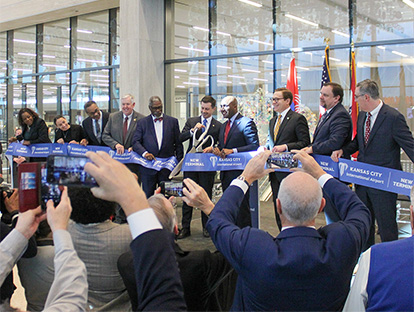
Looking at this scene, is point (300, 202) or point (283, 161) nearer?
point (300, 202)

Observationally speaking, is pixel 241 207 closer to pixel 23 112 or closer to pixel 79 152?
pixel 79 152

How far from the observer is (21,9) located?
12562 millimetres

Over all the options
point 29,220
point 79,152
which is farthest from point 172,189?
point 79,152

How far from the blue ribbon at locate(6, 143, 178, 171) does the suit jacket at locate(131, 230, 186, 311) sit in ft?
13.3

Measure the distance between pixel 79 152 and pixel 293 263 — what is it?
20.3 ft

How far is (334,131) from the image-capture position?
4.96 m

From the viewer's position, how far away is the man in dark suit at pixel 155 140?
6.36 meters

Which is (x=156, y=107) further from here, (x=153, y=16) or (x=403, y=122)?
(x=153, y=16)

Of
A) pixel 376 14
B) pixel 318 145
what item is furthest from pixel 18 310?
pixel 376 14

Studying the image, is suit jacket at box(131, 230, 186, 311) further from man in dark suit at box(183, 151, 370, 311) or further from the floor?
the floor

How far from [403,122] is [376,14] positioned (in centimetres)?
392

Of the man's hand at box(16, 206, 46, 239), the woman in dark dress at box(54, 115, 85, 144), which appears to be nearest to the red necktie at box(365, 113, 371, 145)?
the man's hand at box(16, 206, 46, 239)

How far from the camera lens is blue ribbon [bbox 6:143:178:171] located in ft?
20.8

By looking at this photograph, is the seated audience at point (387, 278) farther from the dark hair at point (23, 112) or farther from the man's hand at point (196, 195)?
the dark hair at point (23, 112)
